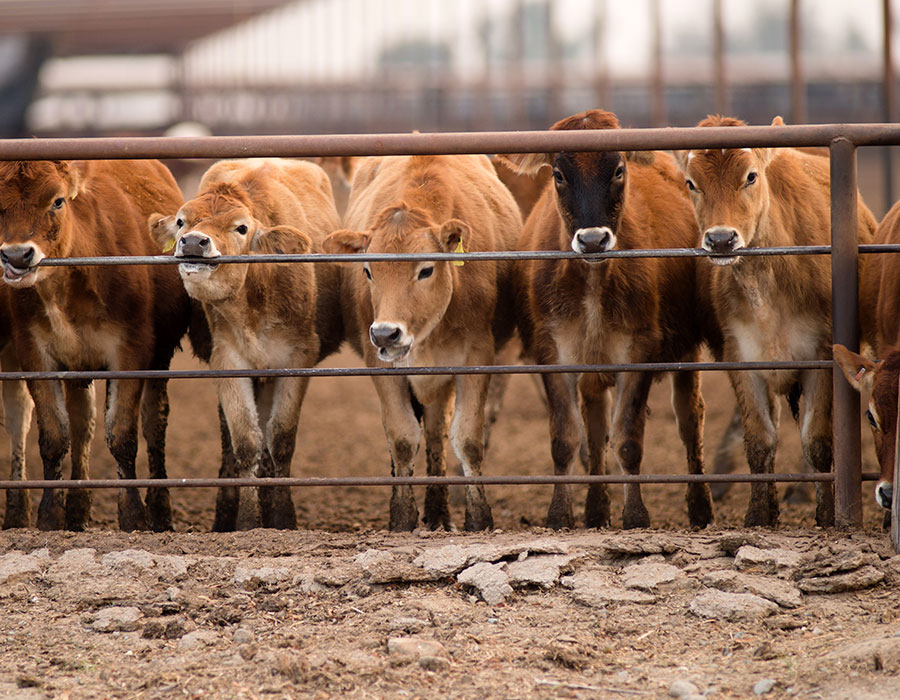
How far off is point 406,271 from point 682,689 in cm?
309

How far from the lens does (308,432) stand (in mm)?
11516

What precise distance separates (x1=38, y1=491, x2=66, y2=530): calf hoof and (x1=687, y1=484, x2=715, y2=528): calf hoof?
358 centimetres

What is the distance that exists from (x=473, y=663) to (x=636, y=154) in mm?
3430

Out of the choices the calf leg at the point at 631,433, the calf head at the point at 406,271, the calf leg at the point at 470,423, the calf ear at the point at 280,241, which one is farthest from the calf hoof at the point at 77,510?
the calf leg at the point at 631,433

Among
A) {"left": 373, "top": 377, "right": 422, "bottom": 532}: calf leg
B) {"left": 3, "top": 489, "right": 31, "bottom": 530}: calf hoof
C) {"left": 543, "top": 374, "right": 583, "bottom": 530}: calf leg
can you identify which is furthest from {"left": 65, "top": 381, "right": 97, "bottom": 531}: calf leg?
{"left": 543, "top": 374, "right": 583, "bottom": 530}: calf leg

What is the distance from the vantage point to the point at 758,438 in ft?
19.5

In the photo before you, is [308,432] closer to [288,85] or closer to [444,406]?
[444,406]

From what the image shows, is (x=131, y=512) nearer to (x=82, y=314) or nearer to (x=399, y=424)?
(x=82, y=314)

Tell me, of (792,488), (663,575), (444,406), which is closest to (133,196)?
(444,406)

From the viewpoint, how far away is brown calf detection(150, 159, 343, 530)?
615cm

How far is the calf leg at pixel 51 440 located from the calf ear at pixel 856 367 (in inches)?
161

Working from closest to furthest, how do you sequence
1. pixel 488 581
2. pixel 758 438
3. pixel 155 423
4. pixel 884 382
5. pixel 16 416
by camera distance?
pixel 488 581 < pixel 884 382 < pixel 758 438 < pixel 155 423 < pixel 16 416

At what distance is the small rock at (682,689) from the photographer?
3458mm

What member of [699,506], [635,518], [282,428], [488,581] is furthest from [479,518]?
[488,581]
